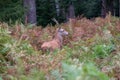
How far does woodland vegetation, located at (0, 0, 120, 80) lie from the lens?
1931mm

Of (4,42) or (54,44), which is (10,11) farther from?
(4,42)

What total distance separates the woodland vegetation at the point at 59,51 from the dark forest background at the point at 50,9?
5cm

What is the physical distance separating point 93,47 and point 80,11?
2654cm

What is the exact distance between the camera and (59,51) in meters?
7.07

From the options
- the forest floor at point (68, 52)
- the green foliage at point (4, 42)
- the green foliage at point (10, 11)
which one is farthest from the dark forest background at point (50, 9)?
the green foliage at point (4, 42)

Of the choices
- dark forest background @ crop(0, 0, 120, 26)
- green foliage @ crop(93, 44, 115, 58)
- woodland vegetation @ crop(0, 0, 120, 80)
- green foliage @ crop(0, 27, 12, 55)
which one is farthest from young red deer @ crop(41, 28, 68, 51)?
dark forest background @ crop(0, 0, 120, 26)

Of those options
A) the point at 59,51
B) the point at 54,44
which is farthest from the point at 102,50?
the point at 59,51

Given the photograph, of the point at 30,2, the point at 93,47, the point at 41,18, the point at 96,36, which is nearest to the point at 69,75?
the point at 93,47

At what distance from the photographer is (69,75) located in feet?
5.06

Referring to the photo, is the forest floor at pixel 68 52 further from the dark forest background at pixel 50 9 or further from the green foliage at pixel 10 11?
the dark forest background at pixel 50 9

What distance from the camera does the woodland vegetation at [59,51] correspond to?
193cm

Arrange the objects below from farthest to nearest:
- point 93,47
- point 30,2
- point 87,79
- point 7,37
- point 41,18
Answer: point 41,18
point 30,2
point 93,47
point 7,37
point 87,79

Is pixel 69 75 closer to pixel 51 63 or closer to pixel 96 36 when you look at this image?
pixel 51 63

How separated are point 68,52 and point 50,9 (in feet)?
76.8
